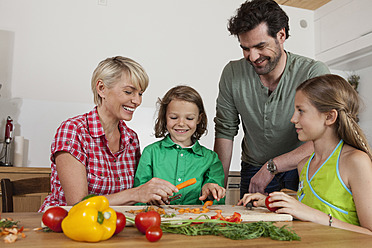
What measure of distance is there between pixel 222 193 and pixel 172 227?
0.67 meters

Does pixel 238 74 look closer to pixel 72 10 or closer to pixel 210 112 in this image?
pixel 210 112

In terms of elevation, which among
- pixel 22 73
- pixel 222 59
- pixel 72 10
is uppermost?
pixel 72 10

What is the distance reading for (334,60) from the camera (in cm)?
443

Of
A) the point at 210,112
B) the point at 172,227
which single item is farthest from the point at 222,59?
the point at 172,227

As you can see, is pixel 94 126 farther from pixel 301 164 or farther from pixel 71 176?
pixel 301 164

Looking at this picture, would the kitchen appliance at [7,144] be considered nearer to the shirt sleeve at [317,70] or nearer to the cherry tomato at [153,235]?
the shirt sleeve at [317,70]

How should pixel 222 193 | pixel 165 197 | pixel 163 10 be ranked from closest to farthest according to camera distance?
1. pixel 165 197
2. pixel 222 193
3. pixel 163 10

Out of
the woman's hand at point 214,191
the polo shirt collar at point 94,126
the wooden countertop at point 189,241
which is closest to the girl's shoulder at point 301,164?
the woman's hand at point 214,191

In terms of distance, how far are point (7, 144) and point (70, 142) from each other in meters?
2.09

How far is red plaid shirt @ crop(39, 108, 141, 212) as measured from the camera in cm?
160

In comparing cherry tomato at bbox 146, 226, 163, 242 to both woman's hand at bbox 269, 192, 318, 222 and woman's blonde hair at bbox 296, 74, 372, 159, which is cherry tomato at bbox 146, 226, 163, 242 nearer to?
woman's hand at bbox 269, 192, 318, 222

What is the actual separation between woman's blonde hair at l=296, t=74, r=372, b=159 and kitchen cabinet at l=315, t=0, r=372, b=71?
8.80 feet

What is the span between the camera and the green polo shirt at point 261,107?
206 centimetres

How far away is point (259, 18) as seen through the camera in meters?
1.89
